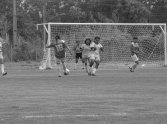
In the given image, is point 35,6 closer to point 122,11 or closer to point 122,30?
point 122,11

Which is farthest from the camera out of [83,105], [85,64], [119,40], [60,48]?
[119,40]

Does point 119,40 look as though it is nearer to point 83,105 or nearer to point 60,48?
point 60,48

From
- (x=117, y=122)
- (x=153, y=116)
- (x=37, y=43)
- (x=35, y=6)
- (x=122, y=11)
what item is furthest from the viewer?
(x=35, y=6)

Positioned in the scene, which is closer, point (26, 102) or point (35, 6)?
point (26, 102)

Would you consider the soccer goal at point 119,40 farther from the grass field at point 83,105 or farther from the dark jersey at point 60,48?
the grass field at point 83,105

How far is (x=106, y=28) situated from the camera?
130 feet

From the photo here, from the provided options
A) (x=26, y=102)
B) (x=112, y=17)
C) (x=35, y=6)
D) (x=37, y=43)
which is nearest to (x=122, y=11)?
(x=112, y=17)

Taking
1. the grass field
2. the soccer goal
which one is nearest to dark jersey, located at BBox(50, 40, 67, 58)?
the grass field

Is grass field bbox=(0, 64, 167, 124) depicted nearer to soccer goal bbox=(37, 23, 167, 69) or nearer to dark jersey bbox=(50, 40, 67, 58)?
dark jersey bbox=(50, 40, 67, 58)

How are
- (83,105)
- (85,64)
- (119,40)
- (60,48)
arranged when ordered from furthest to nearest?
1. (119,40)
2. (85,64)
3. (60,48)
4. (83,105)

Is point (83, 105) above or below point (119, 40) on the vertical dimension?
above

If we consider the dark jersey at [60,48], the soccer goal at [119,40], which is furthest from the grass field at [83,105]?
the soccer goal at [119,40]

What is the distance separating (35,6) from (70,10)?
6.55m

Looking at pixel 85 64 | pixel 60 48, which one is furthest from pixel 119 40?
pixel 60 48
